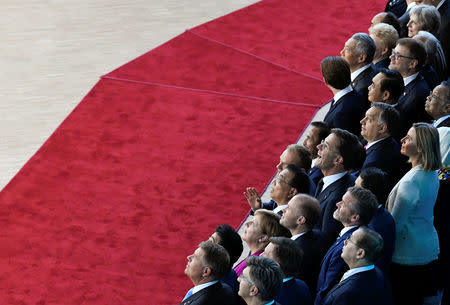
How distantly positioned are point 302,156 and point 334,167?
0.36 m

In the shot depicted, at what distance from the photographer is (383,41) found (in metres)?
6.60

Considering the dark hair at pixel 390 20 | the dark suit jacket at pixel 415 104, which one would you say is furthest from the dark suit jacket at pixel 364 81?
the dark hair at pixel 390 20

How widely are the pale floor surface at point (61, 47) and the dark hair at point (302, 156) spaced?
295cm

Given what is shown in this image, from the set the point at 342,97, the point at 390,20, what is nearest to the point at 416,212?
the point at 342,97

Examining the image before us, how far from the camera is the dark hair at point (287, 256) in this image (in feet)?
13.3

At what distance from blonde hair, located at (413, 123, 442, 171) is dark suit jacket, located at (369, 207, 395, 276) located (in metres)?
0.41

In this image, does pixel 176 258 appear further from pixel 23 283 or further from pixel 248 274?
pixel 248 274

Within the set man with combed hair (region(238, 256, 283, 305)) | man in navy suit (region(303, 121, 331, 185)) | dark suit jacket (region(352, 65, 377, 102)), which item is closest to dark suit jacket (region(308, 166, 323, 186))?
man in navy suit (region(303, 121, 331, 185))

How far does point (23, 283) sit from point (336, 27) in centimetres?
587

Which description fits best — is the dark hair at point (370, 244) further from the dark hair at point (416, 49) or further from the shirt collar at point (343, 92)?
the dark hair at point (416, 49)

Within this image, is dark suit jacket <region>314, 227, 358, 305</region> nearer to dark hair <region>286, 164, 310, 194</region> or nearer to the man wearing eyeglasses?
dark hair <region>286, 164, 310, 194</region>

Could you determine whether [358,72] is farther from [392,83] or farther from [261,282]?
[261,282]

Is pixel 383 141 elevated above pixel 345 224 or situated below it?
above

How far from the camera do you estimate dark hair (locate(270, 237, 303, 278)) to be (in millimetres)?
4051
